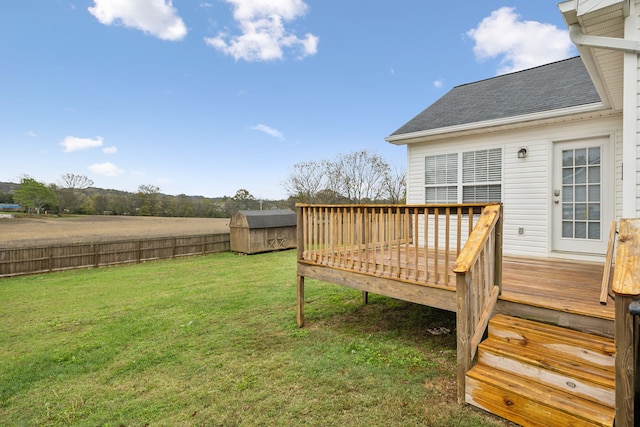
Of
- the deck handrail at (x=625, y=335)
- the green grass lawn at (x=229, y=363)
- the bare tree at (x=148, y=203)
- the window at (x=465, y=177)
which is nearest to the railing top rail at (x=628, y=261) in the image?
the deck handrail at (x=625, y=335)

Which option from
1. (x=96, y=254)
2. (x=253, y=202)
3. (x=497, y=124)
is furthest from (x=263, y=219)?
(x=497, y=124)

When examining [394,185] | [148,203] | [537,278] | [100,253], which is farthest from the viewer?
[148,203]

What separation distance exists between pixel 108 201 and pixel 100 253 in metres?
12.6

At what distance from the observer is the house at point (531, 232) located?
2135mm

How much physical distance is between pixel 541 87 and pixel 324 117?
45.8 feet

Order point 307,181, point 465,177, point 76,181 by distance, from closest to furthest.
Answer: point 465,177, point 307,181, point 76,181

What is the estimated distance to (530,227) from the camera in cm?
560

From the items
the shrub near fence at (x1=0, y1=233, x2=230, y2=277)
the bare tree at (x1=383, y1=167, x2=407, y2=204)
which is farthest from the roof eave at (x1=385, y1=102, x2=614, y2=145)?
the bare tree at (x1=383, y1=167, x2=407, y2=204)

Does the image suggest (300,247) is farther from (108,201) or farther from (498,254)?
(108,201)

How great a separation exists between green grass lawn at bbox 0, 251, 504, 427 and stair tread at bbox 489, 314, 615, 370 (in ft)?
2.20

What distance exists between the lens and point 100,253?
11812mm

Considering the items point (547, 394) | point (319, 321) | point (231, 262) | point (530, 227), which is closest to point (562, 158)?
point (530, 227)

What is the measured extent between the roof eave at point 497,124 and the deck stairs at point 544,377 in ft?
13.5

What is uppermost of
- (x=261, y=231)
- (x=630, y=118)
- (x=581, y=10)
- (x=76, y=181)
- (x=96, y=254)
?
(x=76, y=181)
